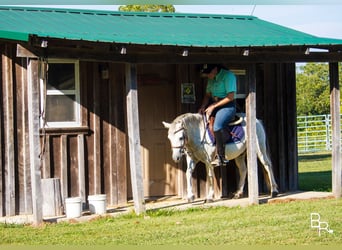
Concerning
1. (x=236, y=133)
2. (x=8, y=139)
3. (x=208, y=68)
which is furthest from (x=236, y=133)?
(x=8, y=139)

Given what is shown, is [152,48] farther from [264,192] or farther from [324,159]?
[324,159]

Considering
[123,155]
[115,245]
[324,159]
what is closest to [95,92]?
[123,155]

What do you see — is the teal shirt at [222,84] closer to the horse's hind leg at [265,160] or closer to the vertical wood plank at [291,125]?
the horse's hind leg at [265,160]

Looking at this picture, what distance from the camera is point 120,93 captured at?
44.5ft

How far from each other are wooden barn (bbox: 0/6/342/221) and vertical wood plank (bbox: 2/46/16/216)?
0.02m

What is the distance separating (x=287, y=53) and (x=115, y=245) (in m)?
5.68

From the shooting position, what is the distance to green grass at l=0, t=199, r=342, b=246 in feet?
31.1

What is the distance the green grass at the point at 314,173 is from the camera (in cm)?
1667

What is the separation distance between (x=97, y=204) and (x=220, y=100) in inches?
116

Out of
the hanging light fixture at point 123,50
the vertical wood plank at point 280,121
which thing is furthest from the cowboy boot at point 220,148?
the hanging light fixture at point 123,50

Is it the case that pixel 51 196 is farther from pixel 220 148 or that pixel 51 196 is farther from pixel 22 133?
pixel 220 148

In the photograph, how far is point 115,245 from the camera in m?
9.29

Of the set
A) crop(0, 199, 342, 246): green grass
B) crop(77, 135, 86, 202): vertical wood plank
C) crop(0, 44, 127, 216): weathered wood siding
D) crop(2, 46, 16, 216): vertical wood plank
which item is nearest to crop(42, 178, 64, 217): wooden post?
crop(0, 44, 127, 216): weathered wood siding

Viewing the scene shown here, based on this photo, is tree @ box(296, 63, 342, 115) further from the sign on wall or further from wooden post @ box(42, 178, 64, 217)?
wooden post @ box(42, 178, 64, 217)
